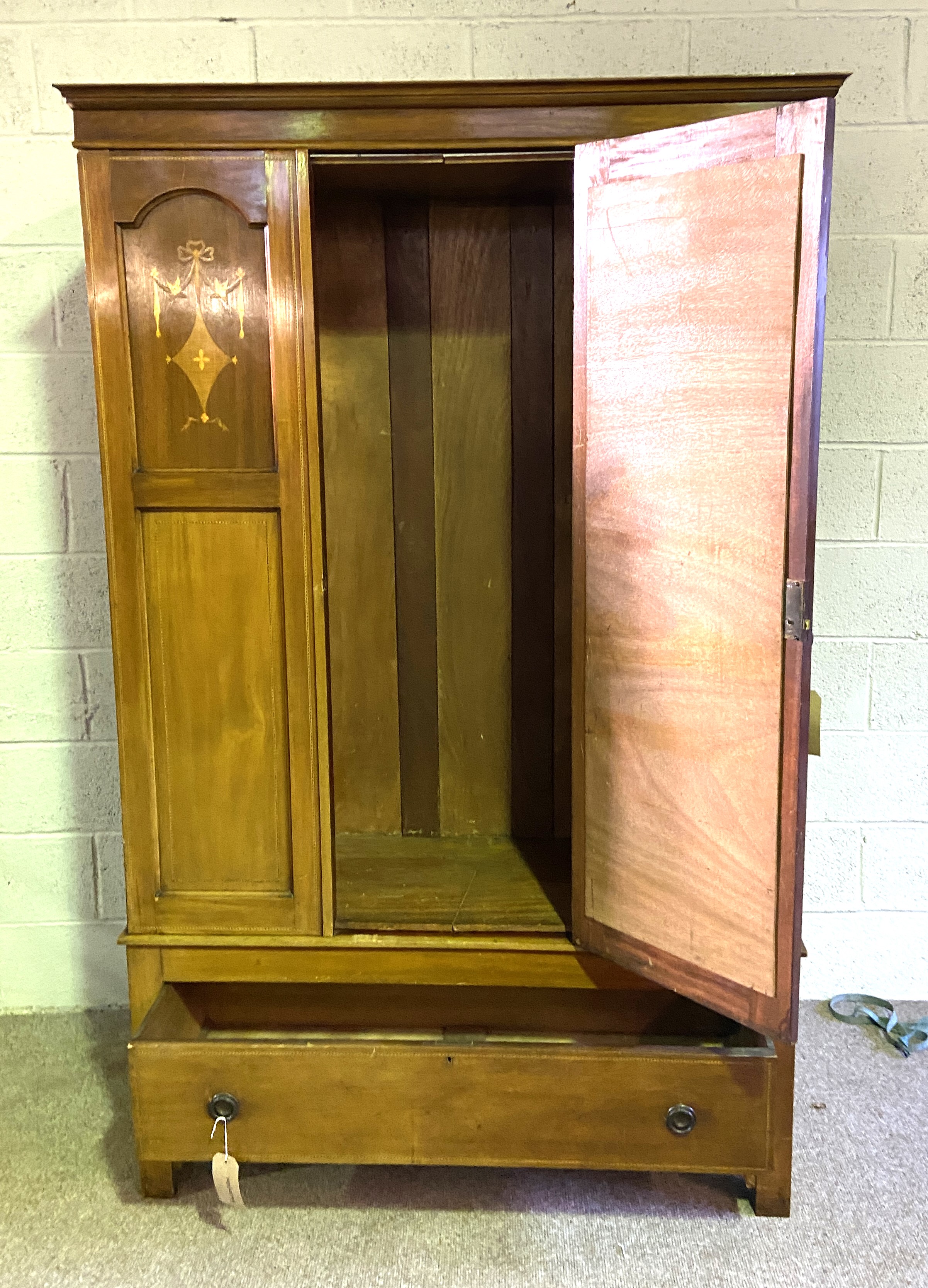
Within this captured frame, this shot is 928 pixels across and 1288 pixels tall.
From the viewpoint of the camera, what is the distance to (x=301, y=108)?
1423mm

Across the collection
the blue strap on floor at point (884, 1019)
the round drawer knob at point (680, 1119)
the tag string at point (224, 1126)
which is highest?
the round drawer knob at point (680, 1119)

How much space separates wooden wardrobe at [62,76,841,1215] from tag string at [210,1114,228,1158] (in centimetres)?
2

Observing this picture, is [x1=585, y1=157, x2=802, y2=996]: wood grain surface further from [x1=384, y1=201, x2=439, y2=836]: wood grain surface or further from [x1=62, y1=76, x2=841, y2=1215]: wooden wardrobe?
[x1=384, y1=201, x2=439, y2=836]: wood grain surface

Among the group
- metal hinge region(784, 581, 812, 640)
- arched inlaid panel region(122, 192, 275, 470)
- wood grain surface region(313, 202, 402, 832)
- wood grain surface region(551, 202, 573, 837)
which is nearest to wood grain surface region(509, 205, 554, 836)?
wood grain surface region(551, 202, 573, 837)

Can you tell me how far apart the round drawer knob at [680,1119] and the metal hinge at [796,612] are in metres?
0.73

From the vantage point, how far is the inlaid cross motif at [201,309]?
1.46 m

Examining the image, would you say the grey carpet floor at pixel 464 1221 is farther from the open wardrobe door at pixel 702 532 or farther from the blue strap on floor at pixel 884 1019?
the open wardrobe door at pixel 702 532

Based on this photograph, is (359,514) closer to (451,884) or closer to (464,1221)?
(451,884)

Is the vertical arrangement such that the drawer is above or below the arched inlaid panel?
below

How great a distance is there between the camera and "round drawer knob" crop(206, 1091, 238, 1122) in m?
1.51

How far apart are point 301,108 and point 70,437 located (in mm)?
905

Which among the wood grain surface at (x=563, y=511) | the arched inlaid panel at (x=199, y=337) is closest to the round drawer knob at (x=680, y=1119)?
the wood grain surface at (x=563, y=511)

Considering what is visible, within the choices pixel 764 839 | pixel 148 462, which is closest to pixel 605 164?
pixel 148 462

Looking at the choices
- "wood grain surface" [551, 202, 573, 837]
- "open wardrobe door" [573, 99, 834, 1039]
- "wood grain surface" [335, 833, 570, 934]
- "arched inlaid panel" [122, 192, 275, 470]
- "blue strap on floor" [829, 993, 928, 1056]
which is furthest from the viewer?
"blue strap on floor" [829, 993, 928, 1056]
